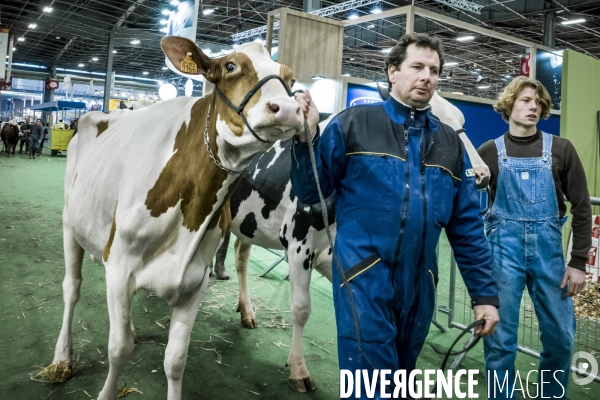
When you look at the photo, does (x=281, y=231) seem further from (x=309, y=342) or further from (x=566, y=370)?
(x=566, y=370)

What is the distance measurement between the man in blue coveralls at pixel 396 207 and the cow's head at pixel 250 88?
4.6 inches

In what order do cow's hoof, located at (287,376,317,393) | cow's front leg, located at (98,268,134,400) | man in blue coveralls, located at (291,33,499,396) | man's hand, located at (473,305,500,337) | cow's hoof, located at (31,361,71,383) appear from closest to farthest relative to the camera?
man in blue coveralls, located at (291,33,499,396) → man's hand, located at (473,305,500,337) → cow's front leg, located at (98,268,134,400) → cow's hoof, located at (31,361,71,383) → cow's hoof, located at (287,376,317,393)

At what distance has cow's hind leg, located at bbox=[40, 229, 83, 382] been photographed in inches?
113

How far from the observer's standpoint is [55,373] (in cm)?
285

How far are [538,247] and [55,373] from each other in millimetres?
2940

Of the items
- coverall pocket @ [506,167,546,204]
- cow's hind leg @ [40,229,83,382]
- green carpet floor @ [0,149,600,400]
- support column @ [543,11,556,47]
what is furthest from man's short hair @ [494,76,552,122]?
support column @ [543,11,556,47]

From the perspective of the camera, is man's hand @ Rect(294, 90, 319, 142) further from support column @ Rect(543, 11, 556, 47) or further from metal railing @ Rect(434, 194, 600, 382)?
support column @ Rect(543, 11, 556, 47)

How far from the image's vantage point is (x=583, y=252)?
8.10 feet

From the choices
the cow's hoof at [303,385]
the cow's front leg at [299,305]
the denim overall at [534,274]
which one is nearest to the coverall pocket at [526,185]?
the denim overall at [534,274]

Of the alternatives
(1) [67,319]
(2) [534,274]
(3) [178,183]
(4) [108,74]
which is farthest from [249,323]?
(4) [108,74]

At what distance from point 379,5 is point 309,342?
16.5 meters

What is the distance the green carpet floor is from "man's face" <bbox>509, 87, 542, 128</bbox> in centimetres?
180

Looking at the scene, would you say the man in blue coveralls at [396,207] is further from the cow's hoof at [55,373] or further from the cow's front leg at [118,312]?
the cow's hoof at [55,373]

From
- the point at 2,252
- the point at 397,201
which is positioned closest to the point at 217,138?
the point at 397,201
